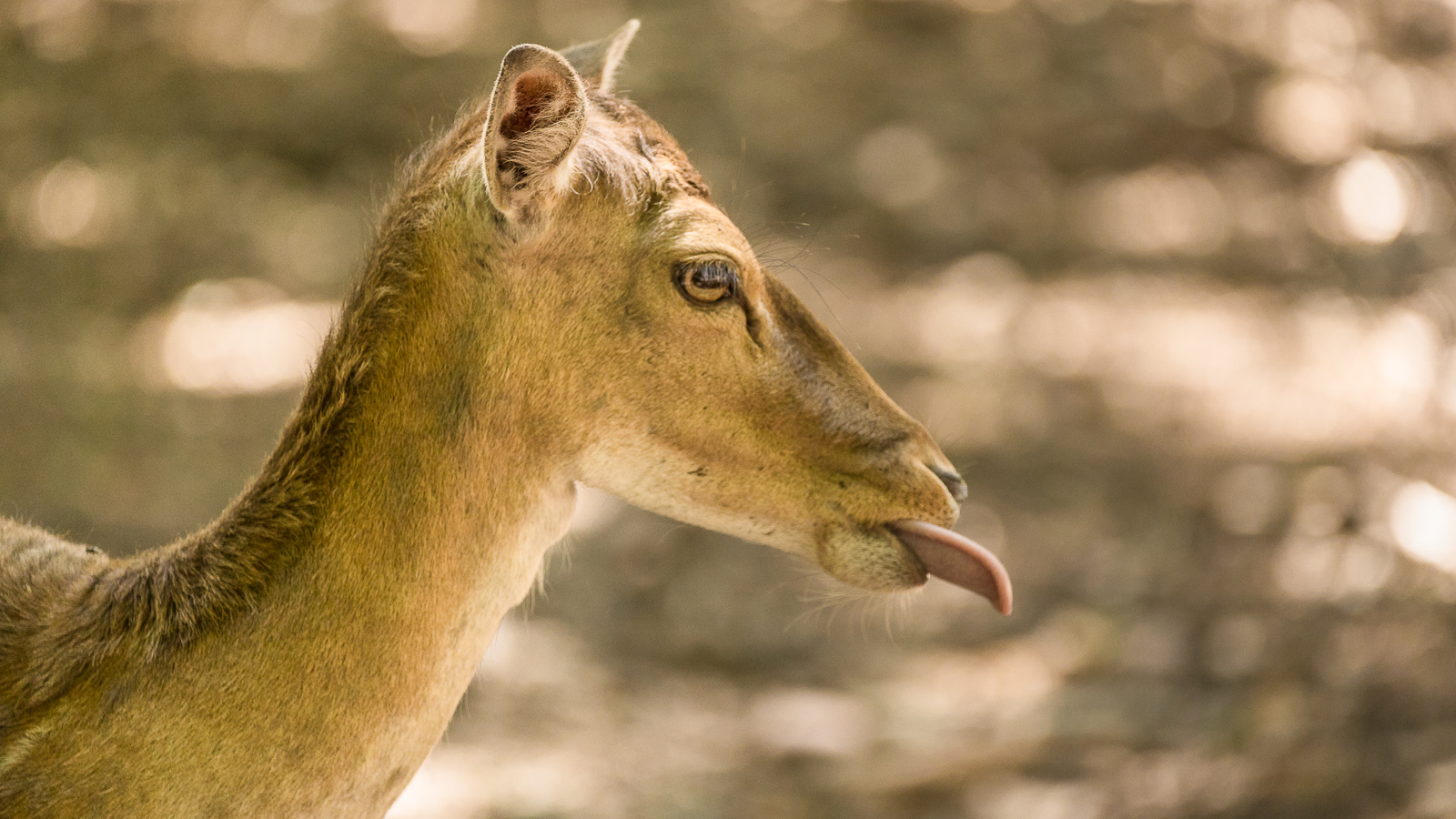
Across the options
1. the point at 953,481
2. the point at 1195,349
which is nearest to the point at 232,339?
the point at 953,481

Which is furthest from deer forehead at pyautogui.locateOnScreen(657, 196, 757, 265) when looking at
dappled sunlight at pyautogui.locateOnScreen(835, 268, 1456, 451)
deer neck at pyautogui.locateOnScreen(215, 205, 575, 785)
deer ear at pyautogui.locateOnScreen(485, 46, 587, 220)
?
dappled sunlight at pyautogui.locateOnScreen(835, 268, 1456, 451)

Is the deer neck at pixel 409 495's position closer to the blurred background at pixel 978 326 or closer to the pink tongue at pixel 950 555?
the pink tongue at pixel 950 555

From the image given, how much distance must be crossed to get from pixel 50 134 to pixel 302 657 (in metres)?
5.68

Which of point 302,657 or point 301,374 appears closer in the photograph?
point 302,657

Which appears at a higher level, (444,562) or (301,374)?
(444,562)

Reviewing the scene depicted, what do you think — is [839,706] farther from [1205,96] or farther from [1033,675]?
[1205,96]

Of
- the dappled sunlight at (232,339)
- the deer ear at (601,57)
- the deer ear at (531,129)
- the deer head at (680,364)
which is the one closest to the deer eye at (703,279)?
the deer head at (680,364)

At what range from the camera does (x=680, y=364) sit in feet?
8.38

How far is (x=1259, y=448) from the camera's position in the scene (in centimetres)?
653

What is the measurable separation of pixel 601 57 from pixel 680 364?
0.95 m

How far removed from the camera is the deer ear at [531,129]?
7.59 ft

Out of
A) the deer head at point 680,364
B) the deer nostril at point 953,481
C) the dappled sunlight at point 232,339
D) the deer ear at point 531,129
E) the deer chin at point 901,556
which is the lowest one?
the dappled sunlight at point 232,339

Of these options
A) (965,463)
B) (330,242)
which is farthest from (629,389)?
(330,242)

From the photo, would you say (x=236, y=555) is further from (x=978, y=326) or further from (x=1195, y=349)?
(x=1195, y=349)
